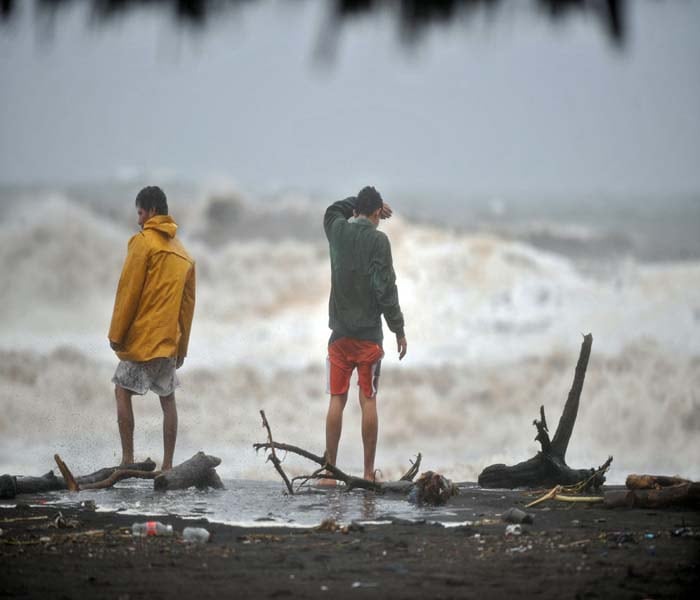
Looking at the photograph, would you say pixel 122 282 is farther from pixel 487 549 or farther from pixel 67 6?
pixel 67 6

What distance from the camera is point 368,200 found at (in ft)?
31.3

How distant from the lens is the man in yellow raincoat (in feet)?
30.6

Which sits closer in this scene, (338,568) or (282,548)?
(338,568)

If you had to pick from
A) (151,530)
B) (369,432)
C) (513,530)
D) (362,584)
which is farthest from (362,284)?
(362,584)

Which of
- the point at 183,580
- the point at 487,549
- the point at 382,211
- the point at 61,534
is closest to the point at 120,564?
the point at 183,580

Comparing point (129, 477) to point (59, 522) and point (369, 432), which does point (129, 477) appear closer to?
point (369, 432)

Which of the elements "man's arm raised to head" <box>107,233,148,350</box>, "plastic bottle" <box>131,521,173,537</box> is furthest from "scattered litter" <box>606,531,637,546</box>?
"man's arm raised to head" <box>107,233,148,350</box>

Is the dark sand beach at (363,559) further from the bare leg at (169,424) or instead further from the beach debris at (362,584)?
the bare leg at (169,424)

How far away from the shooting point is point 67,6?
4207mm

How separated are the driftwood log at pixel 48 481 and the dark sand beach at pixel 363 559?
1021 mm

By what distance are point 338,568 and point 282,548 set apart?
64 cm

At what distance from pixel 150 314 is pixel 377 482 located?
1.98 meters

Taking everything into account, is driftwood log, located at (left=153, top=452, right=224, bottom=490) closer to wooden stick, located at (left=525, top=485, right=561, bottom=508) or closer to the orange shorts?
the orange shorts

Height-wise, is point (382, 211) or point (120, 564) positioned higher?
point (382, 211)
